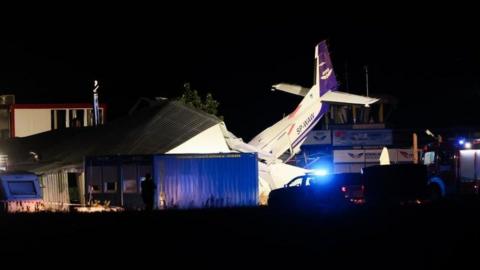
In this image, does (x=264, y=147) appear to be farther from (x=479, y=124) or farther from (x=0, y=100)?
(x=479, y=124)

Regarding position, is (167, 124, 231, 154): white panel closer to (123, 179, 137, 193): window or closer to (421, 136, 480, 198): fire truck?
(123, 179, 137, 193): window

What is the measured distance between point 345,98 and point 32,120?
73.2ft

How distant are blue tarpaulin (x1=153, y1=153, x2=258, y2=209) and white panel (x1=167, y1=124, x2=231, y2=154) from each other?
201 cm

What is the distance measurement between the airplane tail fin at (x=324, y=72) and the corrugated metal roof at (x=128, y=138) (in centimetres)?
1018

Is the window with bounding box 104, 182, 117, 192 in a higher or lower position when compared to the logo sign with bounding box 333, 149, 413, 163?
lower

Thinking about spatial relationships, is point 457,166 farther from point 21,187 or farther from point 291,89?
point 291,89

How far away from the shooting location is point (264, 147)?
45938mm

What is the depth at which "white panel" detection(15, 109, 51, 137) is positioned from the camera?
197 feet

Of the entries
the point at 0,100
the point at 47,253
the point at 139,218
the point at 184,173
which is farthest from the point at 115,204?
the point at 0,100

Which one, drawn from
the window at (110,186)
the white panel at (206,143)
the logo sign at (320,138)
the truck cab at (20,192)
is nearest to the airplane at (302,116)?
the white panel at (206,143)

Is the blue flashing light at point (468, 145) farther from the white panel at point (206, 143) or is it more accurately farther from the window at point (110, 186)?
the window at point (110, 186)

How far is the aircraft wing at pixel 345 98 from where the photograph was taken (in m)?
46.0

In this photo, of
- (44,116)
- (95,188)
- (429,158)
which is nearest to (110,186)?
(95,188)

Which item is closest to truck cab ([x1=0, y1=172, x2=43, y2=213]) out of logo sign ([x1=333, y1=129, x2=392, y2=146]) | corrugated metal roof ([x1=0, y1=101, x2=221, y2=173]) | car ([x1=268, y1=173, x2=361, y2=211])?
corrugated metal roof ([x1=0, y1=101, x2=221, y2=173])
